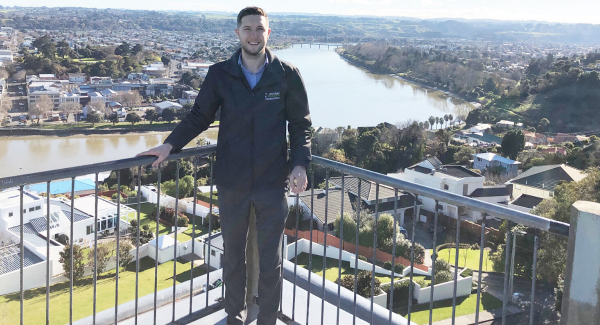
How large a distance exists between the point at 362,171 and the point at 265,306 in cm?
47

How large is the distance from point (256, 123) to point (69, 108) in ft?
83.9

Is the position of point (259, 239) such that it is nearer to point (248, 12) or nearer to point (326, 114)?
point (248, 12)

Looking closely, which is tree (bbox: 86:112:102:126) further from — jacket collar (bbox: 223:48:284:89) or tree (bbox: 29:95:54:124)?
jacket collar (bbox: 223:48:284:89)

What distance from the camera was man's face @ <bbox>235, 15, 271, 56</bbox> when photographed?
1.36 m

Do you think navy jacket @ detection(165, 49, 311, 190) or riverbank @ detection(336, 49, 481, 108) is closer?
navy jacket @ detection(165, 49, 311, 190)

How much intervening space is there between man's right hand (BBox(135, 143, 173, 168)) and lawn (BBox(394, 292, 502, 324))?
4.74 metres

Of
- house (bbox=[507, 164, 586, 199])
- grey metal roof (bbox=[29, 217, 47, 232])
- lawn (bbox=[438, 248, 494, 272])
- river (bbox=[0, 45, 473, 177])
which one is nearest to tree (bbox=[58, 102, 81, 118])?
river (bbox=[0, 45, 473, 177])

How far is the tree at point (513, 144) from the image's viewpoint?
1672cm

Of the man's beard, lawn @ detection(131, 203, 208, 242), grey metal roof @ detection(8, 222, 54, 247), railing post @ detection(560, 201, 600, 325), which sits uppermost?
the man's beard

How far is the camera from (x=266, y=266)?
149 centimetres

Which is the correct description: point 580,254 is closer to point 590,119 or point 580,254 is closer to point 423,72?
point 590,119

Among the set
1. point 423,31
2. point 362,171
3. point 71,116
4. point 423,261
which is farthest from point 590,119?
point 423,31

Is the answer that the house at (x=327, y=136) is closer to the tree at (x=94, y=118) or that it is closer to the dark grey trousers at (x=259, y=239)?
the tree at (x=94, y=118)

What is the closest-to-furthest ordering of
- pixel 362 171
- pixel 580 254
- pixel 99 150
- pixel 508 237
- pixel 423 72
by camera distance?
pixel 580 254
pixel 508 237
pixel 362 171
pixel 99 150
pixel 423 72
